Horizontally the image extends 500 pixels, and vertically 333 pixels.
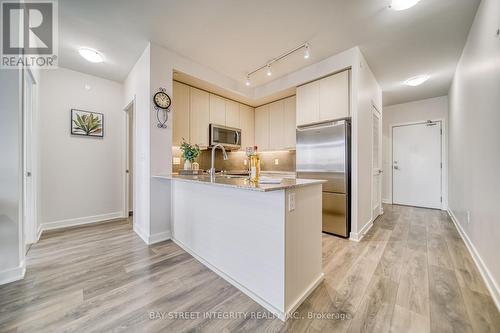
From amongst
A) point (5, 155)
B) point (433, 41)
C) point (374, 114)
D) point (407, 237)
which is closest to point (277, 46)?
point (433, 41)

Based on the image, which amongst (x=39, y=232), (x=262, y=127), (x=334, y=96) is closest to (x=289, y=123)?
(x=262, y=127)

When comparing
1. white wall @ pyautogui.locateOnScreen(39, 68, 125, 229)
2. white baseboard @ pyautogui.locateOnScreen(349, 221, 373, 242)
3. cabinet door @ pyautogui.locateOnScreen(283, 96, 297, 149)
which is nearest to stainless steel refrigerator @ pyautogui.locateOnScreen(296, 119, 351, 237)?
white baseboard @ pyautogui.locateOnScreen(349, 221, 373, 242)

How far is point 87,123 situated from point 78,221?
70.1 inches

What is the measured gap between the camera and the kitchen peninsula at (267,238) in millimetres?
1341

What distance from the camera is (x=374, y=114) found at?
3.66 metres

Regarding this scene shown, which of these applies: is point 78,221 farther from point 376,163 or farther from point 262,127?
point 376,163

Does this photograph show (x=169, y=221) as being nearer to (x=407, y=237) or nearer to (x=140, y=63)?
(x=140, y=63)

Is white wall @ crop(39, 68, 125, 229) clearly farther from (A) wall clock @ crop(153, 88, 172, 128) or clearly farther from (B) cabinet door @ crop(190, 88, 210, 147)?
(A) wall clock @ crop(153, 88, 172, 128)

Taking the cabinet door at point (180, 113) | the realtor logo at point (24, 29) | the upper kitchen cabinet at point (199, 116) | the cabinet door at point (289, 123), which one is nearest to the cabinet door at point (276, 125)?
the cabinet door at point (289, 123)

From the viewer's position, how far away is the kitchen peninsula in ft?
4.40

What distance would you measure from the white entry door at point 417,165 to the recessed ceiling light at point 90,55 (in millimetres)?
6619

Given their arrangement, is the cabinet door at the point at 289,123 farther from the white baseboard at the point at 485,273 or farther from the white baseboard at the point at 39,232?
the white baseboard at the point at 39,232

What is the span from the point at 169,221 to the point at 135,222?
744 mm

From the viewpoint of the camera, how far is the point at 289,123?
4039 mm
